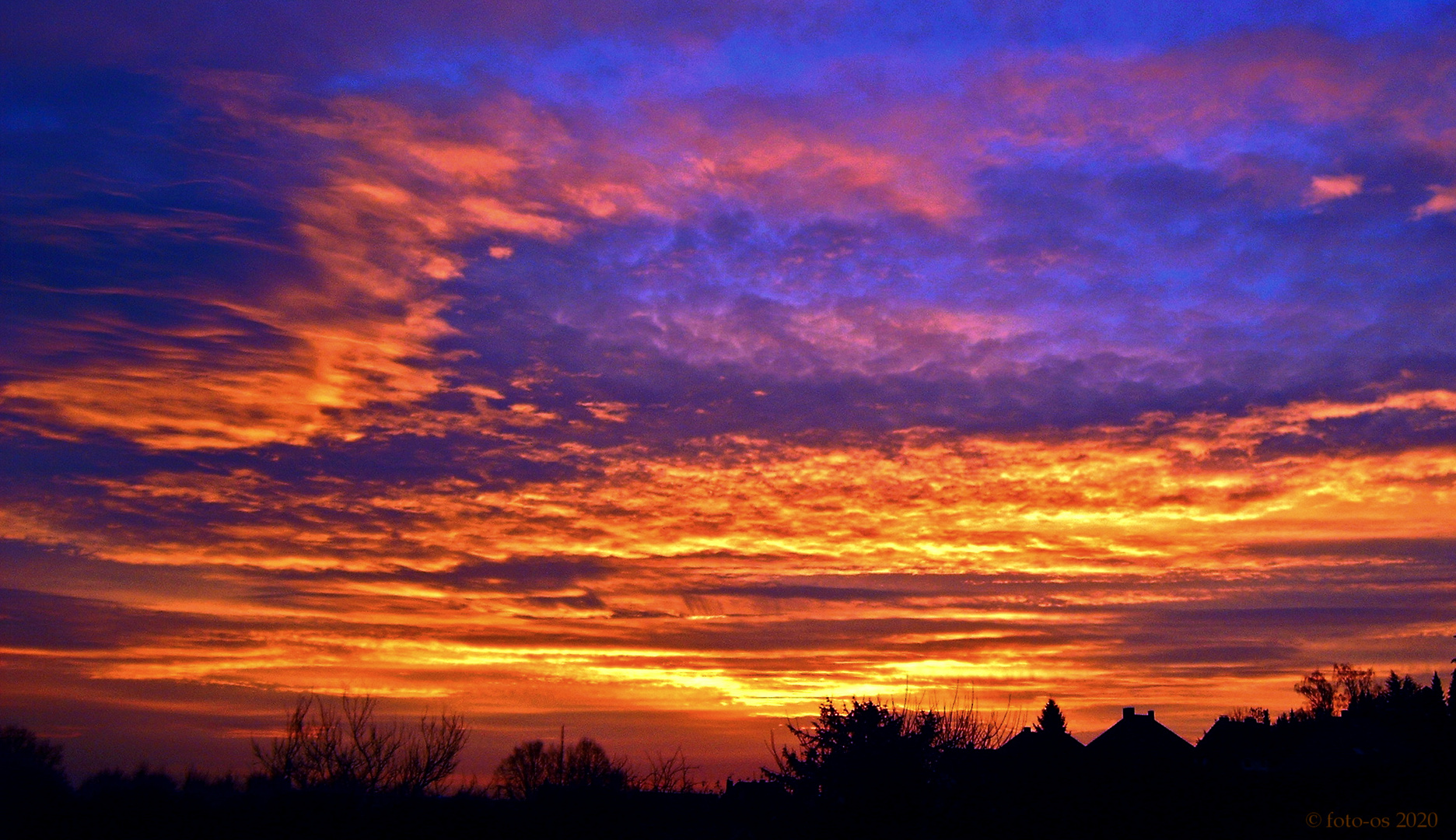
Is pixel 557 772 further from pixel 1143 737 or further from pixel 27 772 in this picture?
pixel 1143 737

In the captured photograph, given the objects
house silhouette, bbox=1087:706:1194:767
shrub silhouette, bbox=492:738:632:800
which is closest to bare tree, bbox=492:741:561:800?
shrub silhouette, bbox=492:738:632:800

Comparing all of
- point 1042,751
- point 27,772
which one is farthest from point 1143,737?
point 27,772

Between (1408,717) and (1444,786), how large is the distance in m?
38.9

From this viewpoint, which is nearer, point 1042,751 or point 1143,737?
point 1042,751

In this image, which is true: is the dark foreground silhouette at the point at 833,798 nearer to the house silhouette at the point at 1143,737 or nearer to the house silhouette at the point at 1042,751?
the house silhouette at the point at 1042,751

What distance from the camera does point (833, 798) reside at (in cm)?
3127

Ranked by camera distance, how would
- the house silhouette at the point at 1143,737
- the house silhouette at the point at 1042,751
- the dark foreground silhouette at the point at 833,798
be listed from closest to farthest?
the dark foreground silhouette at the point at 833,798 < the house silhouette at the point at 1042,751 < the house silhouette at the point at 1143,737

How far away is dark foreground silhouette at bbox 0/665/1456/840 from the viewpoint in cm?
2300

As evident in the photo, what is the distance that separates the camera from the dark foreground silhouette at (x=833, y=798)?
75.5ft

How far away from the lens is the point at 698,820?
29.5 meters

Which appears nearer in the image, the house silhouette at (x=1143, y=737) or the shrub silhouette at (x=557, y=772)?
the shrub silhouette at (x=557, y=772)

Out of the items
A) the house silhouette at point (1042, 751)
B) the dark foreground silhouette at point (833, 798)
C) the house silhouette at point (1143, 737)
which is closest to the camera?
the dark foreground silhouette at point (833, 798)

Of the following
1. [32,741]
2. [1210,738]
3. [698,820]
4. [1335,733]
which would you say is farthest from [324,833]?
[1210,738]

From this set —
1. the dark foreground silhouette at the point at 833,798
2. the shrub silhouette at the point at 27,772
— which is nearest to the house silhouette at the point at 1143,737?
the dark foreground silhouette at the point at 833,798
